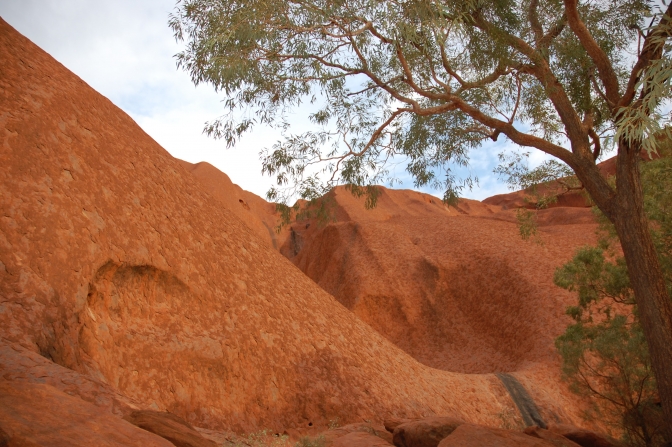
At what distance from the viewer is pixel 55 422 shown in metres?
2.63

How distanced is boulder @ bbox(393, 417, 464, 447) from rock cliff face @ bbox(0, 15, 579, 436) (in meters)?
1.77

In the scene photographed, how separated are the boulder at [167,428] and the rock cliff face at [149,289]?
35.5 inches

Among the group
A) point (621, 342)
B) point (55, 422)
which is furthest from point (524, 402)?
point (55, 422)

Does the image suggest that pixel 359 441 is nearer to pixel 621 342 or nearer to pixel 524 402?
pixel 621 342

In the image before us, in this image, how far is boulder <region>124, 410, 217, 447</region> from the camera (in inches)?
137

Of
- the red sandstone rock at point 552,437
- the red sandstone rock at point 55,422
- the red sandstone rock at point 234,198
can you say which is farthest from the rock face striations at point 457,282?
the red sandstone rock at point 55,422

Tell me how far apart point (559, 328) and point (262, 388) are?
9.86 m

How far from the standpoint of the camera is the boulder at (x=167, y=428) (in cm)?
347

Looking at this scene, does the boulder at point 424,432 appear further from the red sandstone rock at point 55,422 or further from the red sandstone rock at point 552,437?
the red sandstone rock at point 55,422

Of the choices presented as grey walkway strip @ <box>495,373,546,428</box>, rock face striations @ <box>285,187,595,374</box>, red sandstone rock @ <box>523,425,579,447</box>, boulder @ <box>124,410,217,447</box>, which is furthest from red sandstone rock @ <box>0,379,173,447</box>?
rock face striations @ <box>285,187,595,374</box>

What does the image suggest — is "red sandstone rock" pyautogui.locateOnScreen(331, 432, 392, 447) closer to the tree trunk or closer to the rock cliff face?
the rock cliff face

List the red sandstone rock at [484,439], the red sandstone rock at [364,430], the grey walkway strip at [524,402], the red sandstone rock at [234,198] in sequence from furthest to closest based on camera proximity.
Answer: the red sandstone rock at [234,198], the grey walkway strip at [524,402], the red sandstone rock at [364,430], the red sandstone rock at [484,439]

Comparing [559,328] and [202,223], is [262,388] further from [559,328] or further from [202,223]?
[559,328]

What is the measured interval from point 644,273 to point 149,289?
21.8ft
